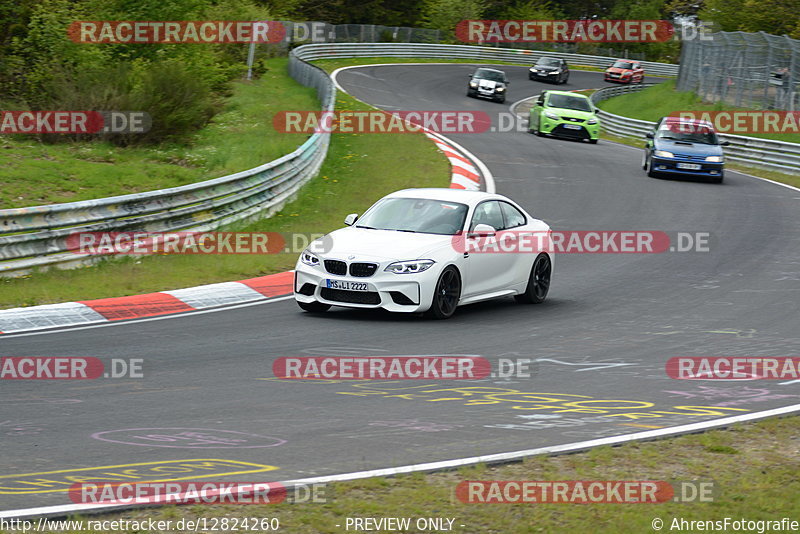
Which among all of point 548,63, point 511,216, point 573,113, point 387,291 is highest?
point 511,216

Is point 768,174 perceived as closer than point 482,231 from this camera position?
No

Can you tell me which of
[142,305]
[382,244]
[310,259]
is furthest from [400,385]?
[142,305]

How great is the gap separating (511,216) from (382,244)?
230 cm

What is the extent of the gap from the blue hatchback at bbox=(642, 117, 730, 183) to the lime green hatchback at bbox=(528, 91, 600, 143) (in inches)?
271

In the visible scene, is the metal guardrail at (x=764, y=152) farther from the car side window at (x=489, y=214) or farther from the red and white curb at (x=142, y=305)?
the red and white curb at (x=142, y=305)

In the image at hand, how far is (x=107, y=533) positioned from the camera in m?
5.18

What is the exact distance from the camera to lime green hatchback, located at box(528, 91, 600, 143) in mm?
35031

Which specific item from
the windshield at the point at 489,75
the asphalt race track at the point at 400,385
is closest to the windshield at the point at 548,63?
the windshield at the point at 489,75

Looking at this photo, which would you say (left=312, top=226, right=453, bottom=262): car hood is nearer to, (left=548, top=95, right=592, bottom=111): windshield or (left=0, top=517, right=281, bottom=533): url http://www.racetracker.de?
(left=0, top=517, right=281, bottom=533): url http://www.racetracker.de

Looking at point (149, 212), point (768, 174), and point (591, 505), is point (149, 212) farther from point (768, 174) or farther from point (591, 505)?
point (768, 174)

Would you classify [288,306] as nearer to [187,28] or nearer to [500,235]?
[500,235]

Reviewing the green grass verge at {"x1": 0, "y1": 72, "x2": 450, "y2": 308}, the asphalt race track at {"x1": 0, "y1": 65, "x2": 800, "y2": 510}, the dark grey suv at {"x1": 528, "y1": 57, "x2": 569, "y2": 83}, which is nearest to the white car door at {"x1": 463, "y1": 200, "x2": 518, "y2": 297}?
the asphalt race track at {"x1": 0, "y1": 65, "x2": 800, "y2": 510}

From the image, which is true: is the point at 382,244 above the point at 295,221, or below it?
above

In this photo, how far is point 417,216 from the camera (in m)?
12.9
